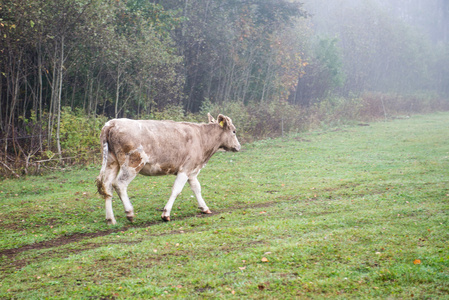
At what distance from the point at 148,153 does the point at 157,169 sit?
1.75 ft

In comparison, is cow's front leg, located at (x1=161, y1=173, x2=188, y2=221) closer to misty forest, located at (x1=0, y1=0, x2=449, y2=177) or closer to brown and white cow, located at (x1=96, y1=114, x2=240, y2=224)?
brown and white cow, located at (x1=96, y1=114, x2=240, y2=224)

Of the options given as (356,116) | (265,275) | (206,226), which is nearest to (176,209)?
(206,226)

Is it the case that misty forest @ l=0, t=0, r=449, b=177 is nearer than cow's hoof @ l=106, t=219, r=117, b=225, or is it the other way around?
cow's hoof @ l=106, t=219, r=117, b=225

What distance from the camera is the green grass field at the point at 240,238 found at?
5.55 meters

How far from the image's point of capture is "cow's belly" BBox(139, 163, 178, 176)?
9.53 metres

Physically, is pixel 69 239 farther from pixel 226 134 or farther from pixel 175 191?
pixel 226 134

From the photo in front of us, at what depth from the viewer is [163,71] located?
77.6 feet

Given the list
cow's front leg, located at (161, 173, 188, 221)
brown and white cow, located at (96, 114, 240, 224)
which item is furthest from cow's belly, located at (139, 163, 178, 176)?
cow's front leg, located at (161, 173, 188, 221)

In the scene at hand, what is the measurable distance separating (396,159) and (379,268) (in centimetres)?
1359

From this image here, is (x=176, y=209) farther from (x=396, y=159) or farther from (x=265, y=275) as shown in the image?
(x=396, y=159)

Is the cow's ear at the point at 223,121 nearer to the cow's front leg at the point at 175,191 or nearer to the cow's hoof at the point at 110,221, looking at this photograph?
the cow's front leg at the point at 175,191

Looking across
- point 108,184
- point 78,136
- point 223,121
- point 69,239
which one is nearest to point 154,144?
point 108,184

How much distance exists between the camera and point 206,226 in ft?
28.9

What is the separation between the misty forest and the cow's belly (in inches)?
310
